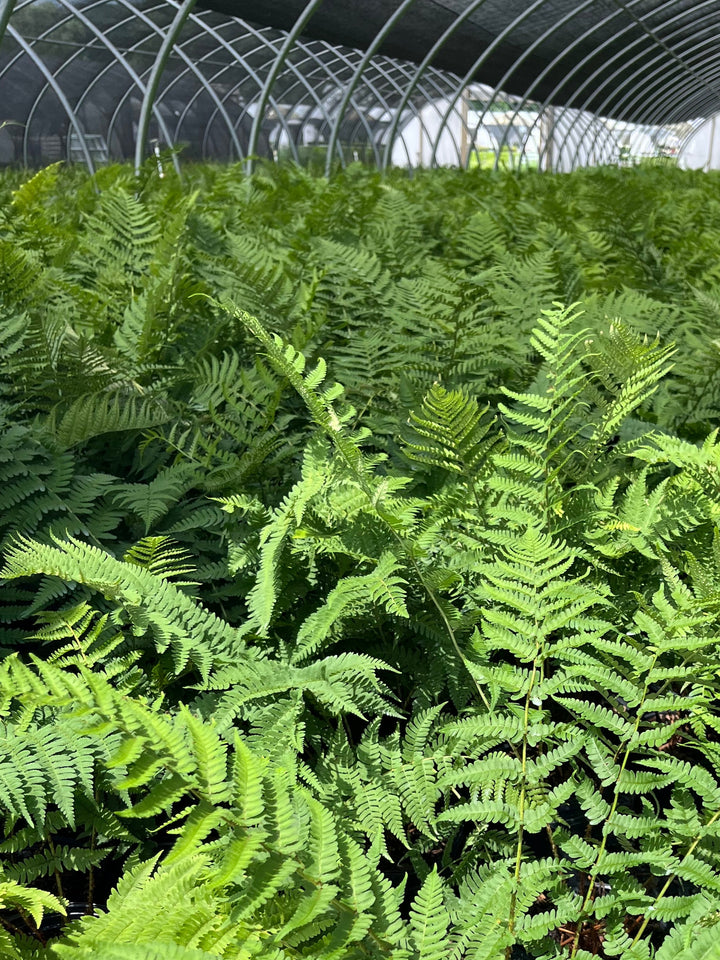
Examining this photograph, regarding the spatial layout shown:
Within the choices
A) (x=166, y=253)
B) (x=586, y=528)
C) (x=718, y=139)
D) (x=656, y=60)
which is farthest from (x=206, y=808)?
(x=718, y=139)

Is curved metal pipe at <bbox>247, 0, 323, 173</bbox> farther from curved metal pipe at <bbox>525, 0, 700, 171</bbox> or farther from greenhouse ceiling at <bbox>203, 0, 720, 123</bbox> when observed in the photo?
curved metal pipe at <bbox>525, 0, 700, 171</bbox>

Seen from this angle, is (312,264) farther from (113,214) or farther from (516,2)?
(516,2)

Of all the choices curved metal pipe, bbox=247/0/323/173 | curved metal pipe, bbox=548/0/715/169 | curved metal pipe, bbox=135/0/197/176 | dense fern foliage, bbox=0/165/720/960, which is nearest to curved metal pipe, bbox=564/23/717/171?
curved metal pipe, bbox=548/0/715/169

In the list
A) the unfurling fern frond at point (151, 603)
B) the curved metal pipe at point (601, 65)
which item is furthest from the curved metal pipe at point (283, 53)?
the curved metal pipe at point (601, 65)

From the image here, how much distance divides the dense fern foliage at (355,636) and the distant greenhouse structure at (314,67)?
4086 millimetres

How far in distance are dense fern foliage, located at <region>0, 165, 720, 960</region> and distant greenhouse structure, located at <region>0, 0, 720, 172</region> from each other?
409 cm

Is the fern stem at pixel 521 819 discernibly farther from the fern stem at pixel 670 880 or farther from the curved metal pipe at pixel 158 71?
the curved metal pipe at pixel 158 71

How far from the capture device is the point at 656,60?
20766 mm

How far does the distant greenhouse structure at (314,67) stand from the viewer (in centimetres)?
1191

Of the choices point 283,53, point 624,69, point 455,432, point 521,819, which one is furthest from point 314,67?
point 521,819

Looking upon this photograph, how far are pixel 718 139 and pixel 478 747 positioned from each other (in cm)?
4480

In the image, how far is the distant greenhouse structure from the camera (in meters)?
11.9

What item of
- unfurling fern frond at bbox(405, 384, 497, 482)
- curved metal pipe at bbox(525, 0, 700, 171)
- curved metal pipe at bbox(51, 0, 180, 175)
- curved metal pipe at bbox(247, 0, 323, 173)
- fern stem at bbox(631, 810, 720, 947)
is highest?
curved metal pipe at bbox(525, 0, 700, 171)

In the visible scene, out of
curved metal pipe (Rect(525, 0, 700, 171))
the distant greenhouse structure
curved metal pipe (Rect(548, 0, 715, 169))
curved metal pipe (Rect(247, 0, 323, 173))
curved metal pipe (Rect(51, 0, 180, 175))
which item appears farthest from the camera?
curved metal pipe (Rect(525, 0, 700, 171))
